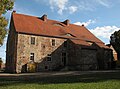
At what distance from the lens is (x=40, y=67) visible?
120 feet

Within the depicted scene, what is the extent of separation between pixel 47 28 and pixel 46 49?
475 centimetres

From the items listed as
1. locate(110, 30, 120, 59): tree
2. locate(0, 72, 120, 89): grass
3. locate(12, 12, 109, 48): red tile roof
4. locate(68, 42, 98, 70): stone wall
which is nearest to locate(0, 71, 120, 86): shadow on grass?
A: locate(0, 72, 120, 89): grass

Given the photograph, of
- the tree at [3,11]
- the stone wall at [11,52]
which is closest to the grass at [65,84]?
the tree at [3,11]

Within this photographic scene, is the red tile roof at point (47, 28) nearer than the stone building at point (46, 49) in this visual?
No

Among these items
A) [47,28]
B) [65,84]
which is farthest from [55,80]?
[47,28]

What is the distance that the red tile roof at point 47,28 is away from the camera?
Answer: 3722 cm

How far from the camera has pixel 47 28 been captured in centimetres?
4062

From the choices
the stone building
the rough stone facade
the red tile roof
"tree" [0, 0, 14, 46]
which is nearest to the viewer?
"tree" [0, 0, 14, 46]

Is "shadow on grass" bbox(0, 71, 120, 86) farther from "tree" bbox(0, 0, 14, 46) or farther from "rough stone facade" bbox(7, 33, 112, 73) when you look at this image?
"rough stone facade" bbox(7, 33, 112, 73)

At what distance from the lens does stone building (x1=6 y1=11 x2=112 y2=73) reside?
3528cm

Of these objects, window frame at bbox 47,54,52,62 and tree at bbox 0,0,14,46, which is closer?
tree at bbox 0,0,14,46

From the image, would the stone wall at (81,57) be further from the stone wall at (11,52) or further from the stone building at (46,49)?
the stone wall at (11,52)

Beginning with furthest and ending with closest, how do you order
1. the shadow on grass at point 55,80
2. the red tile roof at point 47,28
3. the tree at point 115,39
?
1. the tree at point 115,39
2. the red tile roof at point 47,28
3. the shadow on grass at point 55,80

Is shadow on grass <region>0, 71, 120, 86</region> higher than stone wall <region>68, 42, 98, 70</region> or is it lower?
lower
